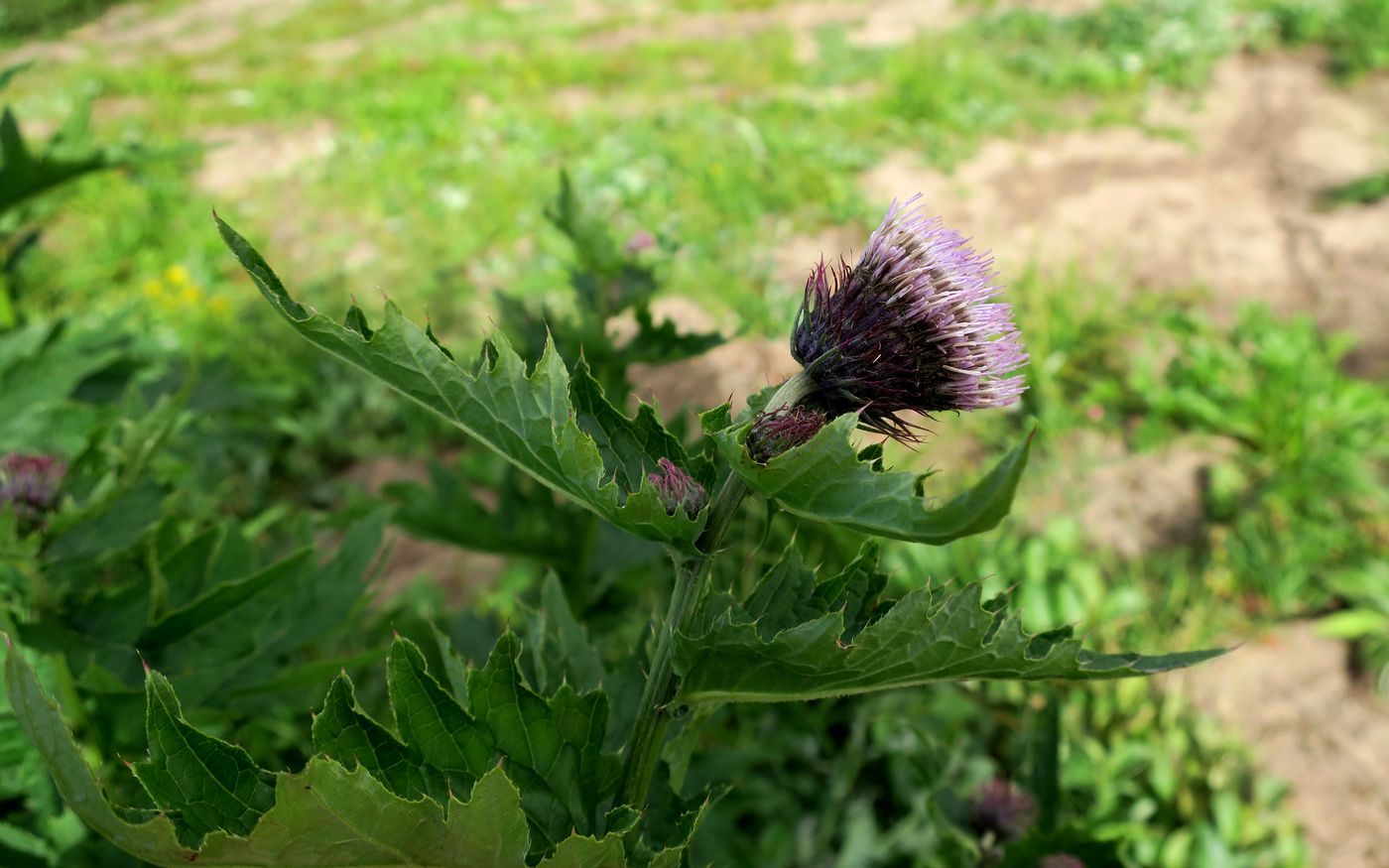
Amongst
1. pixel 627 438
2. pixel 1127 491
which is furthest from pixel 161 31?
pixel 627 438

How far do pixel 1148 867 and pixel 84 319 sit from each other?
5192mm

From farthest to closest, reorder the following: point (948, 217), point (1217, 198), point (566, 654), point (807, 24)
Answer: point (807, 24), point (1217, 198), point (948, 217), point (566, 654)

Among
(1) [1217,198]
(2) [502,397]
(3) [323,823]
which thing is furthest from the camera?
(1) [1217,198]

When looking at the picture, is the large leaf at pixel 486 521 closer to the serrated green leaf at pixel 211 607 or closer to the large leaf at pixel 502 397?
the serrated green leaf at pixel 211 607

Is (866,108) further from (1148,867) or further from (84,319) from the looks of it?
(1148,867)

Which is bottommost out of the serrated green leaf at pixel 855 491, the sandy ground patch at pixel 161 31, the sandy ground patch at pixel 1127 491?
the sandy ground patch at pixel 1127 491

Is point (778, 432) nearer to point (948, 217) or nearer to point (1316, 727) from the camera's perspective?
point (1316, 727)

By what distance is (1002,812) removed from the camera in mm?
1780

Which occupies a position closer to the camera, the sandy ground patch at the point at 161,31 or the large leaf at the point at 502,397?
the large leaf at the point at 502,397

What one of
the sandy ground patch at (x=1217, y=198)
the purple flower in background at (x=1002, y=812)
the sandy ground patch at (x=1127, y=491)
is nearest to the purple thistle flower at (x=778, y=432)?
the purple flower in background at (x=1002, y=812)

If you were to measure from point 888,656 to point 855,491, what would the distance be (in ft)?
0.51

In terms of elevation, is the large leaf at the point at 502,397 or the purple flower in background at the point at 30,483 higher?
the large leaf at the point at 502,397

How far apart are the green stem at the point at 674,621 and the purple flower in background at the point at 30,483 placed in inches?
44.3

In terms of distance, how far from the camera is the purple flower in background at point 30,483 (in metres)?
1.43
